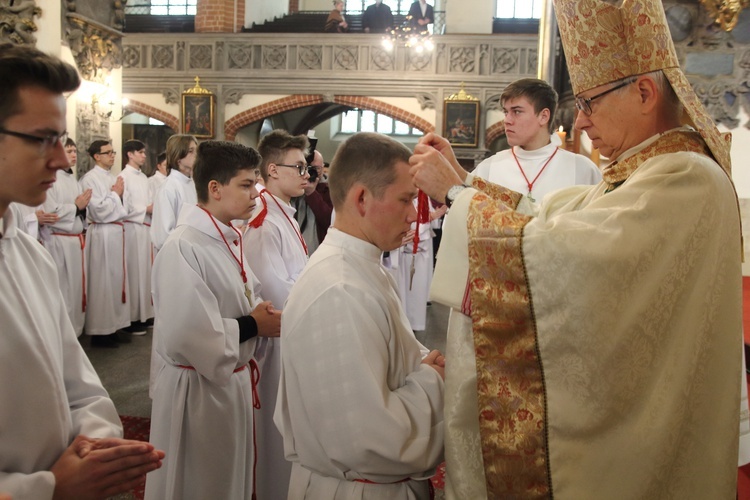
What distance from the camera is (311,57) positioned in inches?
557

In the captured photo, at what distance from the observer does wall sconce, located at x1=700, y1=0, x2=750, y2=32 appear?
4.00m

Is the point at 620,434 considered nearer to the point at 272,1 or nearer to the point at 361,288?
the point at 361,288

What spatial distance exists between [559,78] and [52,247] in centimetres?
619

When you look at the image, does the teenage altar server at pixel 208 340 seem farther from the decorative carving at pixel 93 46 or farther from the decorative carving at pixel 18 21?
the decorative carving at pixel 93 46

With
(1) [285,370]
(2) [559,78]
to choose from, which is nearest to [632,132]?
(1) [285,370]

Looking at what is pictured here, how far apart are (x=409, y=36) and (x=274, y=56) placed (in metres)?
3.40

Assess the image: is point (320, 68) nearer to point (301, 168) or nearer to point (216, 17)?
point (216, 17)

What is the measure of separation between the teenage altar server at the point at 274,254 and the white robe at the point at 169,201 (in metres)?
2.58

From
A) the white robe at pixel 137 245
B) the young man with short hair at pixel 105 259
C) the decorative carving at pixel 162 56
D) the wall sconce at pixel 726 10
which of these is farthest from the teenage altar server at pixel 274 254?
the decorative carving at pixel 162 56

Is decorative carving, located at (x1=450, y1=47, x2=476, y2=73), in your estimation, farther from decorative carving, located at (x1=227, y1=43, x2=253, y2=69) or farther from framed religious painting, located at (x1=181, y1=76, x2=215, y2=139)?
framed religious painting, located at (x1=181, y1=76, x2=215, y2=139)

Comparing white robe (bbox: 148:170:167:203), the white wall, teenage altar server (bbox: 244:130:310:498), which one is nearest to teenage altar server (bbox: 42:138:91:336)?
white robe (bbox: 148:170:167:203)

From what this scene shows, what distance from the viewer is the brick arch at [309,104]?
13953mm

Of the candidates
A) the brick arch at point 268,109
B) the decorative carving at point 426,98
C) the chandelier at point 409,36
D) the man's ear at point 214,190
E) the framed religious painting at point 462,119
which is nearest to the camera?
the man's ear at point 214,190

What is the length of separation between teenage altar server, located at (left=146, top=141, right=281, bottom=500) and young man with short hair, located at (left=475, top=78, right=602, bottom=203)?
1.49 meters
